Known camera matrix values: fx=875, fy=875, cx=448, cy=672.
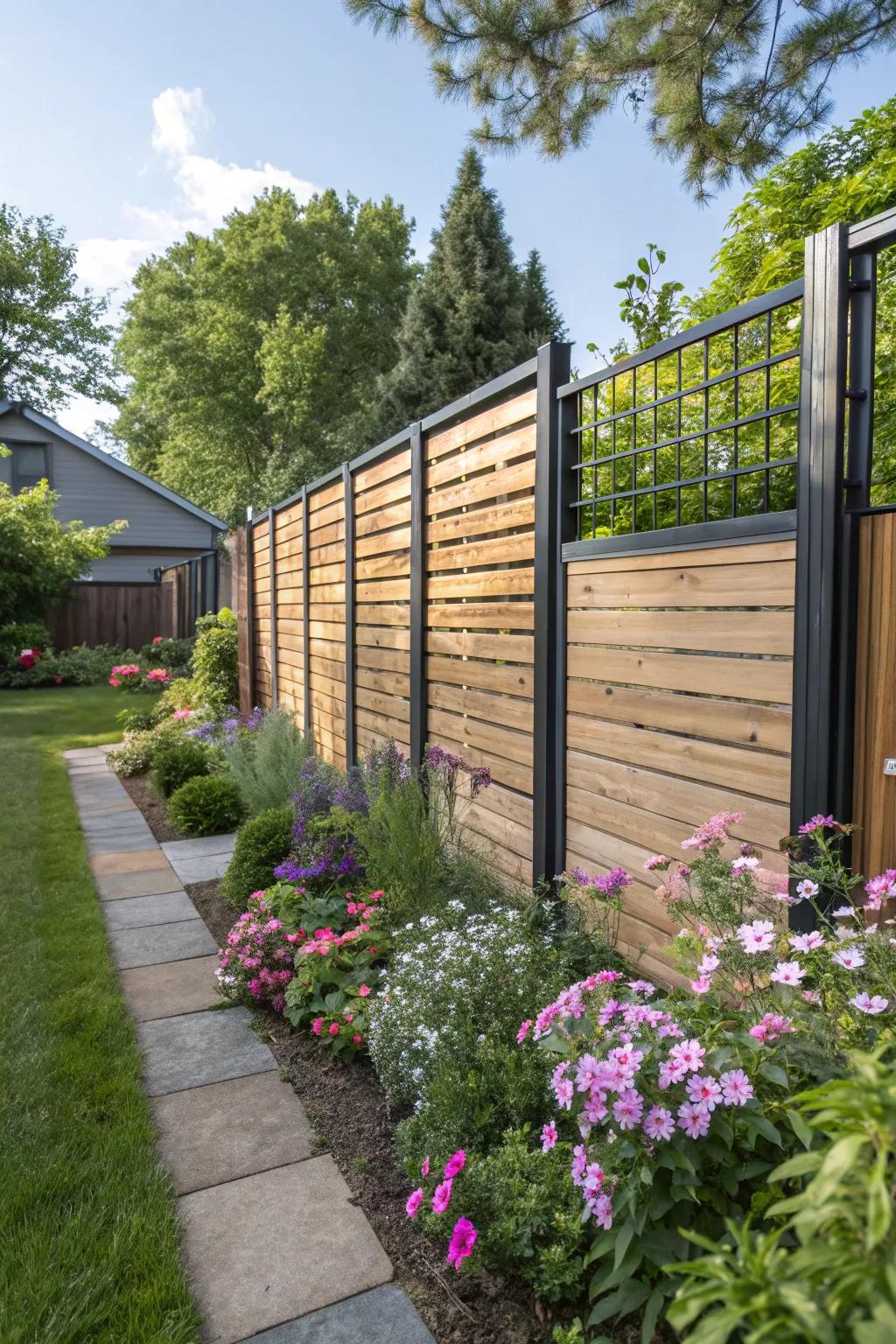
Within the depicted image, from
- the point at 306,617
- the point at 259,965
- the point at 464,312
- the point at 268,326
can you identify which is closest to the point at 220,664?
the point at 306,617

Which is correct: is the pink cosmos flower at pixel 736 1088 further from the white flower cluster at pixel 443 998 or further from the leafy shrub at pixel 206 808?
the leafy shrub at pixel 206 808

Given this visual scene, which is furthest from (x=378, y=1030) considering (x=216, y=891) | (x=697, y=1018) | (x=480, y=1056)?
(x=216, y=891)

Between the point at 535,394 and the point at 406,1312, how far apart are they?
2932mm

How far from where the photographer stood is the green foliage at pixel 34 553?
49.4ft

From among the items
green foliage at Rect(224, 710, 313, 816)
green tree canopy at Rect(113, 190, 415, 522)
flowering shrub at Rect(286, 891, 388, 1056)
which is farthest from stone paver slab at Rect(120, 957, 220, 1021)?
green tree canopy at Rect(113, 190, 415, 522)

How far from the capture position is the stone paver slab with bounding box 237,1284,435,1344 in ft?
5.61

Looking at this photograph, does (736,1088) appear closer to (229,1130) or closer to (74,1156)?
(229,1130)

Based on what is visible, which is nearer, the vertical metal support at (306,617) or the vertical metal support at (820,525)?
the vertical metal support at (820,525)

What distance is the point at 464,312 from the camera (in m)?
18.4

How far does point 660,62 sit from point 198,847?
5.50 meters

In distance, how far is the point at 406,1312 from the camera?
1790mm

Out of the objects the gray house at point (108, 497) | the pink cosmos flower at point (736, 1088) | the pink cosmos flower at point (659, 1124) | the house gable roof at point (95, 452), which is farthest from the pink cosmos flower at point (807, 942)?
the house gable roof at point (95, 452)

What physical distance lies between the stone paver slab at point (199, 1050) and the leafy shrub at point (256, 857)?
3.45 feet

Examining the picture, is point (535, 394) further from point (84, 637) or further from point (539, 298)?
point (539, 298)
